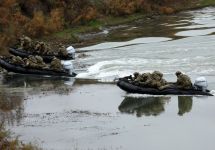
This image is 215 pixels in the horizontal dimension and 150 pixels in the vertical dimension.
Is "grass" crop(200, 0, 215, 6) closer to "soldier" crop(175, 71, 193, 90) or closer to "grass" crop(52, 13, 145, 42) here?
"grass" crop(52, 13, 145, 42)

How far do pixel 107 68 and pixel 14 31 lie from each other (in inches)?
521

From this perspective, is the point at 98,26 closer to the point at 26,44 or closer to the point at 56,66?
the point at 26,44

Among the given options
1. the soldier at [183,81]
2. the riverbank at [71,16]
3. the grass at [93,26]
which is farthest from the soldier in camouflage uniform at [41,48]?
the soldier at [183,81]

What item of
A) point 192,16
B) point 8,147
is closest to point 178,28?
point 192,16

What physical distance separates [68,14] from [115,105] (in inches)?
1087

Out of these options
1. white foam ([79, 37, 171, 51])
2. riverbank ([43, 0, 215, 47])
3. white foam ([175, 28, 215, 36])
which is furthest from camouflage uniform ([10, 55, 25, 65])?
white foam ([175, 28, 215, 36])

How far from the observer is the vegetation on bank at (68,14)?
48.2 m

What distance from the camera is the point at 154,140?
893 inches

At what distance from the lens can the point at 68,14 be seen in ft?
180

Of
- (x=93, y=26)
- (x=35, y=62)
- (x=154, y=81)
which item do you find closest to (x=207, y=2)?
(x=93, y=26)

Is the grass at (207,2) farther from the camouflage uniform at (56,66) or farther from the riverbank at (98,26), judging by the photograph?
the camouflage uniform at (56,66)

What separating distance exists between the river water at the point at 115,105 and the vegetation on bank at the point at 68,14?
6354mm

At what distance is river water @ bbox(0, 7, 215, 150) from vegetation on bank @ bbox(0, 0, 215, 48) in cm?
635

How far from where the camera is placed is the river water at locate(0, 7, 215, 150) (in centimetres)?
2306
